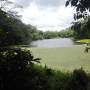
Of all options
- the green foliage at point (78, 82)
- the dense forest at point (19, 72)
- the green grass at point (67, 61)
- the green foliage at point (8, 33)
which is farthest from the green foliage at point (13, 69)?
the green grass at point (67, 61)

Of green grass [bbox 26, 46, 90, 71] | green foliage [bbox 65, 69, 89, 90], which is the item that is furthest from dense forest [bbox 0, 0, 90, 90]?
green grass [bbox 26, 46, 90, 71]

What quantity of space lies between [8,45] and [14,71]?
1174 millimetres

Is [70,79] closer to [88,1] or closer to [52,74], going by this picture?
[52,74]

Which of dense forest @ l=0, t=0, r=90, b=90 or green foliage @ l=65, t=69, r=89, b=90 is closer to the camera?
dense forest @ l=0, t=0, r=90, b=90

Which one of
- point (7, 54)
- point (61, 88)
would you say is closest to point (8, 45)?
point (7, 54)

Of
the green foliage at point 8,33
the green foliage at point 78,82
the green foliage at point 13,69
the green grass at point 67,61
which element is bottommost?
the green grass at point 67,61

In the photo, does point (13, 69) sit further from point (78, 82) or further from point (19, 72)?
point (78, 82)

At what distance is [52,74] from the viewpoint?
9.80m

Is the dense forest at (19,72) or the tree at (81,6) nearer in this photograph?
the dense forest at (19,72)

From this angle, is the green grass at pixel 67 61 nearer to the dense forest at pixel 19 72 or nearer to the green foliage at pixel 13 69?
the dense forest at pixel 19 72

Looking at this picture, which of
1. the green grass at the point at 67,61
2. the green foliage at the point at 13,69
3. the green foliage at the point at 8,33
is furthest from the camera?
the green grass at the point at 67,61

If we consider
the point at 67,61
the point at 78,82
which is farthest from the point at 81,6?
the point at 67,61

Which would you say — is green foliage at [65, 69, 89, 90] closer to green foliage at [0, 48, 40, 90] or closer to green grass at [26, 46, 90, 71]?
green foliage at [0, 48, 40, 90]

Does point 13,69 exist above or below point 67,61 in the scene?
above
